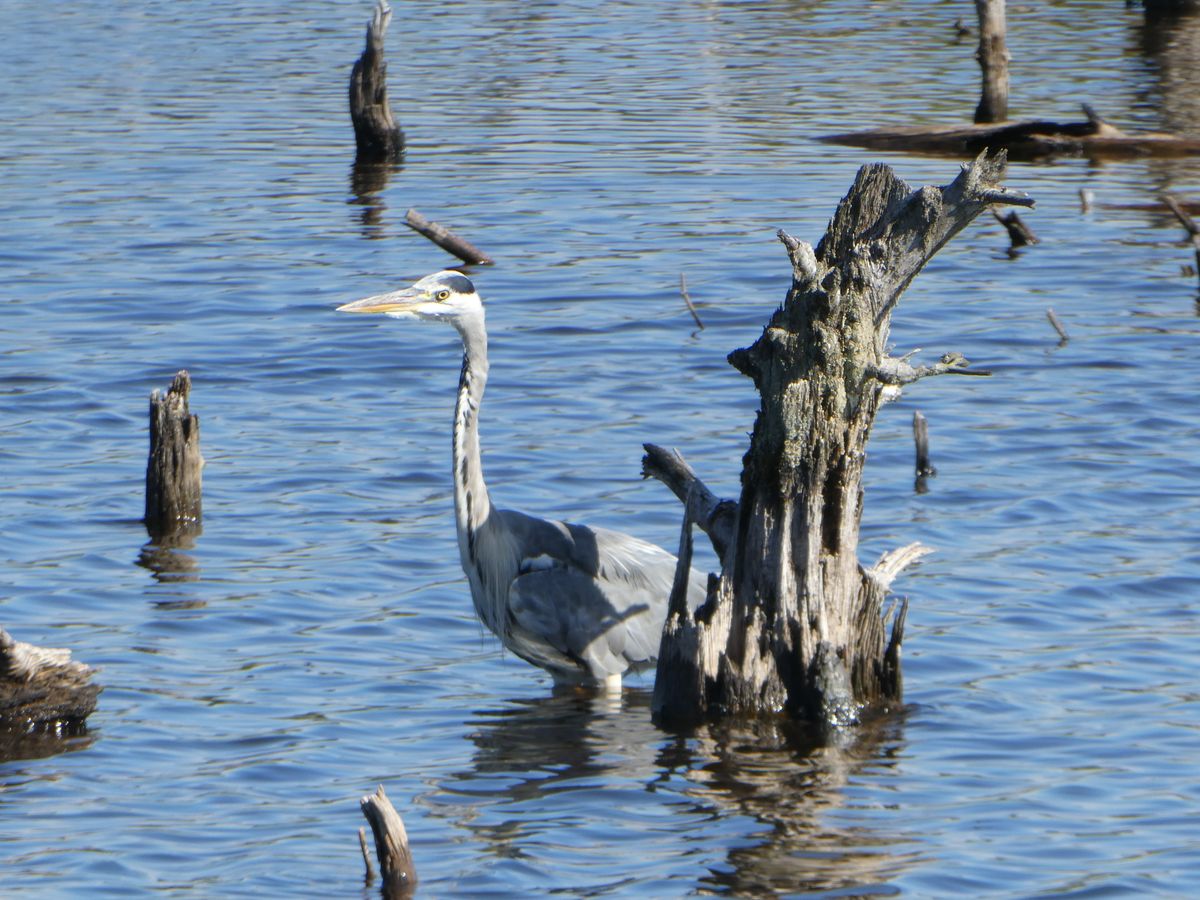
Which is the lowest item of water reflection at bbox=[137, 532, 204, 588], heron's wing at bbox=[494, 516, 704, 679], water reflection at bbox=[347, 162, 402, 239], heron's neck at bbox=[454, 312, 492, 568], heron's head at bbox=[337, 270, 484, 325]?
water reflection at bbox=[137, 532, 204, 588]

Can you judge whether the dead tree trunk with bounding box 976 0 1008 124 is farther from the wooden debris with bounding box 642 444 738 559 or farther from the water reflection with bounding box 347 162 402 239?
the wooden debris with bounding box 642 444 738 559

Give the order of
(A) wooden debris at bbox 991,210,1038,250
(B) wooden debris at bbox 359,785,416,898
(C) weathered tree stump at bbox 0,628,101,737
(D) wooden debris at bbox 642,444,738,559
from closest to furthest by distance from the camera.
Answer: (B) wooden debris at bbox 359,785,416,898 < (C) weathered tree stump at bbox 0,628,101,737 < (D) wooden debris at bbox 642,444,738,559 < (A) wooden debris at bbox 991,210,1038,250

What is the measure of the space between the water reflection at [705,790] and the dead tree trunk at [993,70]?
17762 mm

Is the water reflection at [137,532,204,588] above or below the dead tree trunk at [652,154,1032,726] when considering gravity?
below

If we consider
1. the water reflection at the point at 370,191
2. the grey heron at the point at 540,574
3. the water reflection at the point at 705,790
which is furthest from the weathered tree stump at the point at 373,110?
the water reflection at the point at 705,790

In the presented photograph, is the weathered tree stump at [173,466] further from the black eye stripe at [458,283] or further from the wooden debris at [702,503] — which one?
the wooden debris at [702,503]

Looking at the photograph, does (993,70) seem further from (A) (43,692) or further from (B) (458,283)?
(A) (43,692)

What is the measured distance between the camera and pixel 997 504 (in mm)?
13070

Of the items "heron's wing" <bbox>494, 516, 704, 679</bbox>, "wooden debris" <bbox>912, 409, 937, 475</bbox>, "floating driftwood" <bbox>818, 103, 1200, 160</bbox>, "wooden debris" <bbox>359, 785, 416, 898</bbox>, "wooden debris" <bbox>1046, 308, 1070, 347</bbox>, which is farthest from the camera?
"floating driftwood" <bbox>818, 103, 1200, 160</bbox>

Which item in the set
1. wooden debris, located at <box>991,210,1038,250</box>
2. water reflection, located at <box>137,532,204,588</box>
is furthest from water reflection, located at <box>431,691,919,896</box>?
wooden debris, located at <box>991,210,1038,250</box>

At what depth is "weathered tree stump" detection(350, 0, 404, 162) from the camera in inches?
954

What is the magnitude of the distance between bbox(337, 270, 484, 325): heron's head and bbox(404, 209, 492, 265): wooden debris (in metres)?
7.66

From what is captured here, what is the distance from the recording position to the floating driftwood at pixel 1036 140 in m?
24.1

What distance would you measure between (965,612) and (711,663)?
2.52 metres
